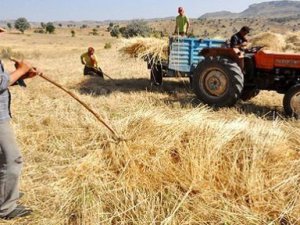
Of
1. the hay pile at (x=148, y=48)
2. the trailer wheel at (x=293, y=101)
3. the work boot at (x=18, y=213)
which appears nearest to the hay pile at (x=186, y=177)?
the work boot at (x=18, y=213)

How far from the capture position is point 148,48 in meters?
11.3

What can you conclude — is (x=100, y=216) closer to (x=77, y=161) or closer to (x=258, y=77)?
(x=77, y=161)

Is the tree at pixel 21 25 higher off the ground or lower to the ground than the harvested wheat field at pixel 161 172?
lower

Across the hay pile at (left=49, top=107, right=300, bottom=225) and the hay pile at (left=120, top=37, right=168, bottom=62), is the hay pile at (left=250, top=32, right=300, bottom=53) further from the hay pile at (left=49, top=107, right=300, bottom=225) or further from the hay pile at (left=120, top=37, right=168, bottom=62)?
the hay pile at (left=49, top=107, right=300, bottom=225)

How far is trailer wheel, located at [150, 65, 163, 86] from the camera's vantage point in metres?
11.4

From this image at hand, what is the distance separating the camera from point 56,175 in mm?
5414

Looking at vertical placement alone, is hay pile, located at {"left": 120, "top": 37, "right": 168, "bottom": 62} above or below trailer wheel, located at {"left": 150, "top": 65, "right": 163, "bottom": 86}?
above

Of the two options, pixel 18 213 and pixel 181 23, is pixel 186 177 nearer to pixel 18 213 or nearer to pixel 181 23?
pixel 18 213

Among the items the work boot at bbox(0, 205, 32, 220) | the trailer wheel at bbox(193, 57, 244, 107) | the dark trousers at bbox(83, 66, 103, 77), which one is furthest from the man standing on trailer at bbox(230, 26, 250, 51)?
the work boot at bbox(0, 205, 32, 220)

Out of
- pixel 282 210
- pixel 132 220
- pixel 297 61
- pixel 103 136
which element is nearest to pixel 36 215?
pixel 132 220

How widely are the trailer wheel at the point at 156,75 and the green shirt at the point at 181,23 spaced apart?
50.0 inches

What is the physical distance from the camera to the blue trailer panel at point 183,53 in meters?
10.8

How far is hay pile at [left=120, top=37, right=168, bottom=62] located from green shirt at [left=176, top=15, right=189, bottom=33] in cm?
94

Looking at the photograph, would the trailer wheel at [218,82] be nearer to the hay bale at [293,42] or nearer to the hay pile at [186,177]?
the hay pile at [186,177]
